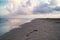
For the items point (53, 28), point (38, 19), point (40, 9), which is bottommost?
point (53, 28)

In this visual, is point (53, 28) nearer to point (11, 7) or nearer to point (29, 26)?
point (29, 26)

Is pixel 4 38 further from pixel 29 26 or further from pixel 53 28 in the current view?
pixel 53 28

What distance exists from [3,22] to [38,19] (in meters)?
0.45

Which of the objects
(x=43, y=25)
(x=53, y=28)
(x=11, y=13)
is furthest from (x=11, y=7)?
(x=53, y=28)

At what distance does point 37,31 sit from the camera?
158 centimetres

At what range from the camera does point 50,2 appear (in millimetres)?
1588

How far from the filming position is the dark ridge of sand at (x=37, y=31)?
156 centimetres

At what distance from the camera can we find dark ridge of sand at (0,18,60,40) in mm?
1559

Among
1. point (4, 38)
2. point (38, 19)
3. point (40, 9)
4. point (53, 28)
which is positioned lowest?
point (4, 38)

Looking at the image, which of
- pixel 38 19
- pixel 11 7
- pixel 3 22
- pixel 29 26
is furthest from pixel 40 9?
pixel 3 22

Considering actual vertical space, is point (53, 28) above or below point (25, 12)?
below

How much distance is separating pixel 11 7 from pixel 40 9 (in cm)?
37

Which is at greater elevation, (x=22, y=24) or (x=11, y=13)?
(x=11, y=13)

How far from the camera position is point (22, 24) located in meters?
1.62
